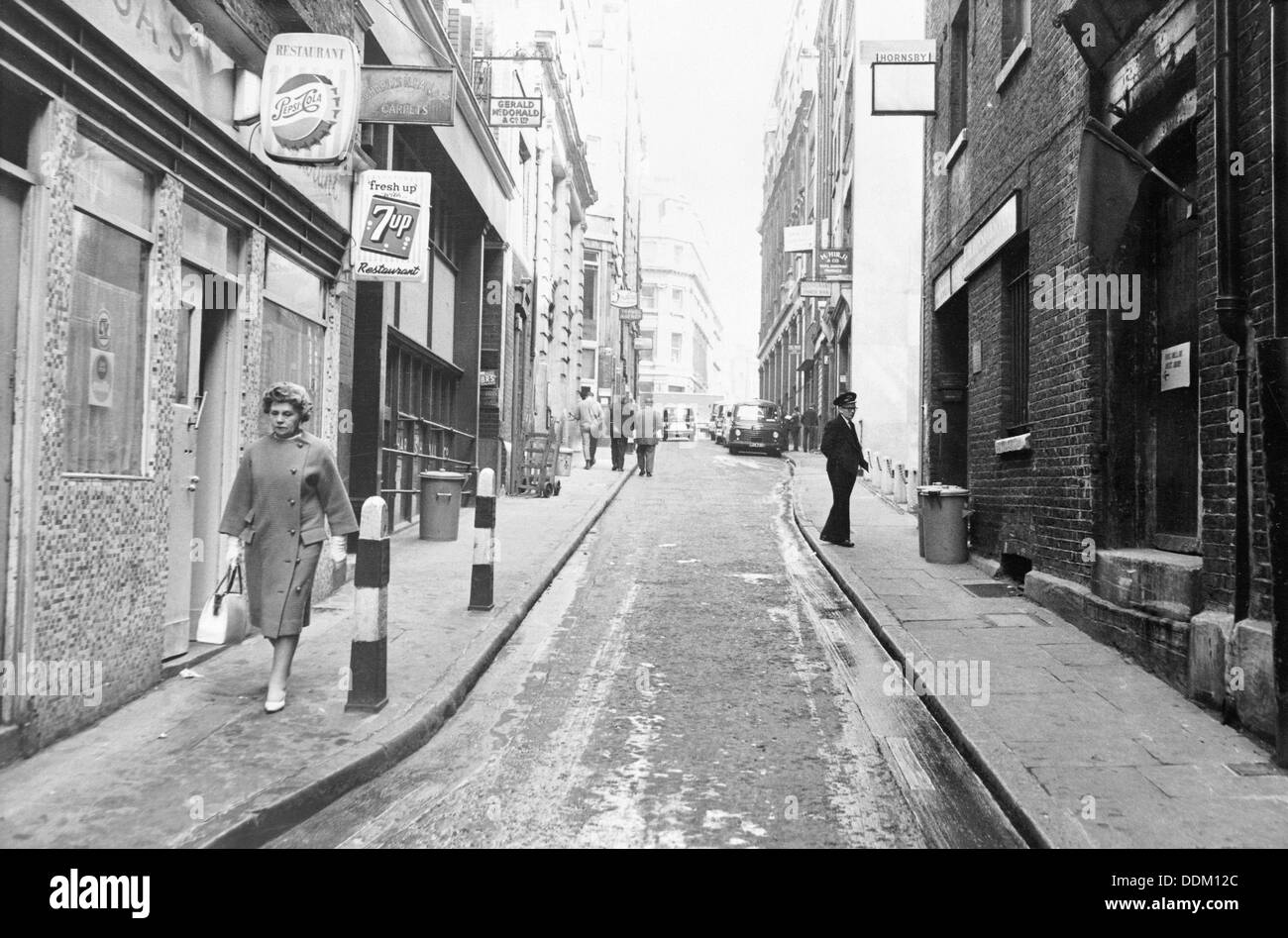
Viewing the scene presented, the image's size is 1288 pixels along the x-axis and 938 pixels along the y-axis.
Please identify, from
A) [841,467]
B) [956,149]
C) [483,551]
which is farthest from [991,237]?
[483,551]

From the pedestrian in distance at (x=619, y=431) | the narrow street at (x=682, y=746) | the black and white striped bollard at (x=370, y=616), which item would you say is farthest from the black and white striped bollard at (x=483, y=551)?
the pedestrian in distance at (x=619, y=431)

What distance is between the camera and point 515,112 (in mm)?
15859

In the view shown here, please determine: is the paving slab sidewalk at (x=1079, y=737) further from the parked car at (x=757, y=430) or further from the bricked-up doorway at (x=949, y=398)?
the parked car at (x=757, y=430)

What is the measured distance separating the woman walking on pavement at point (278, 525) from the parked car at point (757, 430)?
27574 mm

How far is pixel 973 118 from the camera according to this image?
11852 millimetres

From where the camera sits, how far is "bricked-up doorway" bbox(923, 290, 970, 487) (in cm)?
1348

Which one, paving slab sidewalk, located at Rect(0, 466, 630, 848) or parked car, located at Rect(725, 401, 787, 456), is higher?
parked car, located at Rect(725, 401, 787, 456)

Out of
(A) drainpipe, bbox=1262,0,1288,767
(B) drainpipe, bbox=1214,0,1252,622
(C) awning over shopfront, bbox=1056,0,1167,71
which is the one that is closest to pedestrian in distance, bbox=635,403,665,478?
(C) awning over shopfront, bbox=1056,0,1167,71

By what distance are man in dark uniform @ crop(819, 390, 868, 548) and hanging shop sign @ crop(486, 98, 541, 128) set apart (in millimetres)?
6541

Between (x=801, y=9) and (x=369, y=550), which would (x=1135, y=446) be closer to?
(x=369, y=550)

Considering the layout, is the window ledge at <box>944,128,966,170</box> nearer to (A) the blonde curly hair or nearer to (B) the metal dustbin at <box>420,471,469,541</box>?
(B) the metal dustbin at <box>420,471,469,541</box>

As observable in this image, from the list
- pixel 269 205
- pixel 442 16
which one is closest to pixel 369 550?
pixel 269 205

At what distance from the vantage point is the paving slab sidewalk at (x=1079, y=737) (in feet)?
14.0

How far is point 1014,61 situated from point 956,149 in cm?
235
